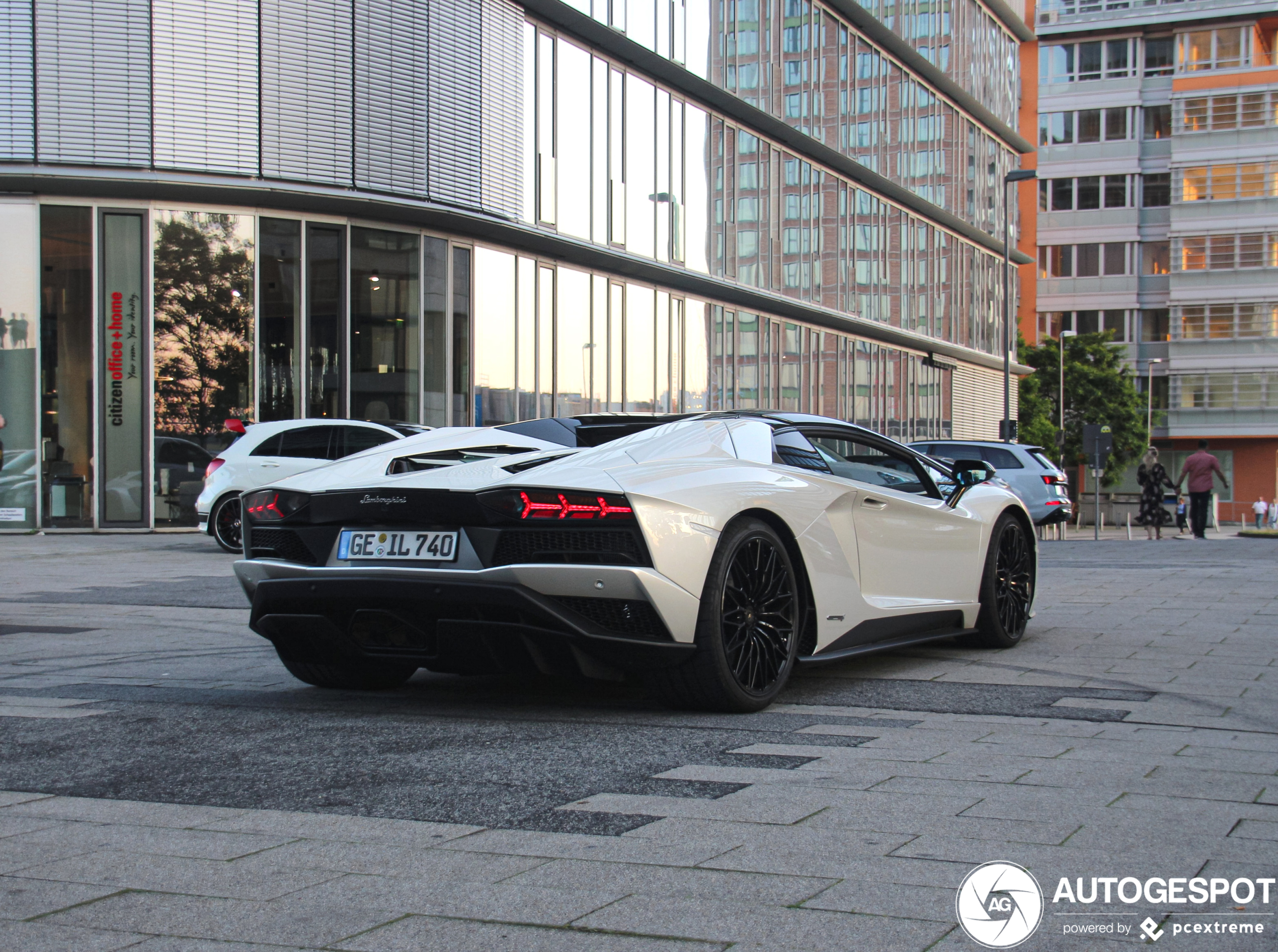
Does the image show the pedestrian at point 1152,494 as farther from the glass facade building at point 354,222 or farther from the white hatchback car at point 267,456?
the white hatchback car at point 267,456

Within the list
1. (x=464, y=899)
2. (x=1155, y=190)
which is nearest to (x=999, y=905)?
(x=464, y=899)

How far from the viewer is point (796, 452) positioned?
5.73 m

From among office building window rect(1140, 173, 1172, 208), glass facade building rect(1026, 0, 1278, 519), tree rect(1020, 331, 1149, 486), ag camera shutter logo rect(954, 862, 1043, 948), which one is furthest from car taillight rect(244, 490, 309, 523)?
office building window rect(1140, 173, 1172, 208)

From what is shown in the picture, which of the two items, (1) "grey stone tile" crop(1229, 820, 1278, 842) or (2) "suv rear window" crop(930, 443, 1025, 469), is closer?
(1) "grey stone tile" crop(1229, 820, 1278, 842)

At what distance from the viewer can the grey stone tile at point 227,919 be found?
100 inches

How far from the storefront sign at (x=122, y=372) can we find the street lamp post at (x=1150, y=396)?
2087 inches

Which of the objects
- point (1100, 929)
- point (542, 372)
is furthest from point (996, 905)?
point (542, 372)

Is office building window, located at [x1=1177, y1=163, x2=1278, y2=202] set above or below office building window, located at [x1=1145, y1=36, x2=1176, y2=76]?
below

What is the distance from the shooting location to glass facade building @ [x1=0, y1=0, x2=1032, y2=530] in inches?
774

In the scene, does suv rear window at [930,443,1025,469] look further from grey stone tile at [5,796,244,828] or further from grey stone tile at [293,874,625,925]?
grey stone tile at [293,874,625,925]

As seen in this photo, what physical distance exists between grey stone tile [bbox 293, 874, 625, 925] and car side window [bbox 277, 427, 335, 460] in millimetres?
13078

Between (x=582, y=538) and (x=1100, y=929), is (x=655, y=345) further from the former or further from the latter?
(x=1100, y=929)

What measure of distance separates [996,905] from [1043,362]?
2539 inches

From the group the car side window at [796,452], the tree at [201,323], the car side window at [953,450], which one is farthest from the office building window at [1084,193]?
the car side window at [796,452]
